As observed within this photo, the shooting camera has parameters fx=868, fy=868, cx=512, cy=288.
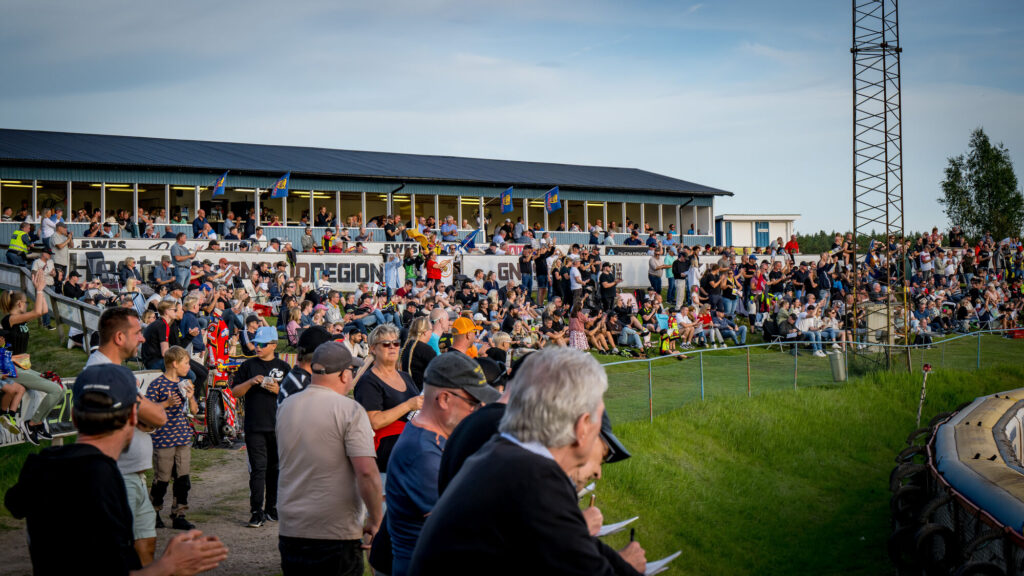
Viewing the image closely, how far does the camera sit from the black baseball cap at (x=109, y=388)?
3434 mm

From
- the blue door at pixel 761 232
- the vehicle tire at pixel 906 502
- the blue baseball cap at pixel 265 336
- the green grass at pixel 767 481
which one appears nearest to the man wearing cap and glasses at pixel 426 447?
the blue baseball cap at pixel 265 336

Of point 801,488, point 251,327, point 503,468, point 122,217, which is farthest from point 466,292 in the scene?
point 503,468

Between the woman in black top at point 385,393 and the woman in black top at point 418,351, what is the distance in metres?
1.37

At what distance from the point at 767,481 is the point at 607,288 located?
10958 mm

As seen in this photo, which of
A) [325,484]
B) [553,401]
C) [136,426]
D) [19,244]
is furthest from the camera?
[19,244]

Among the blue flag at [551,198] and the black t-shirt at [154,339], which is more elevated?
the blue flag at [551,198]

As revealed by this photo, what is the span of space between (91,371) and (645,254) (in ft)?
88.4

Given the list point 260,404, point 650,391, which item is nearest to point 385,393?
point 260,404

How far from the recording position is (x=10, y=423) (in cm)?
931

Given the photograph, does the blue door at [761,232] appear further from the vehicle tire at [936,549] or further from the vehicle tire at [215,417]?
the vehicle tire at [936,549]

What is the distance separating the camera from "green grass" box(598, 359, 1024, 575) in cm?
1007

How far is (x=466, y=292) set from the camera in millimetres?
21656

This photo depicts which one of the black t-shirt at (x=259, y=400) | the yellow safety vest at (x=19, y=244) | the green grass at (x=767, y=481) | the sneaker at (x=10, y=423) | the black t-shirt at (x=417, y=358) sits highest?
the yellow safety vest at (x=19, y=244)

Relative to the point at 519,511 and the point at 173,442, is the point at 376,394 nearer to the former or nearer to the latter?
the point at 173,442
